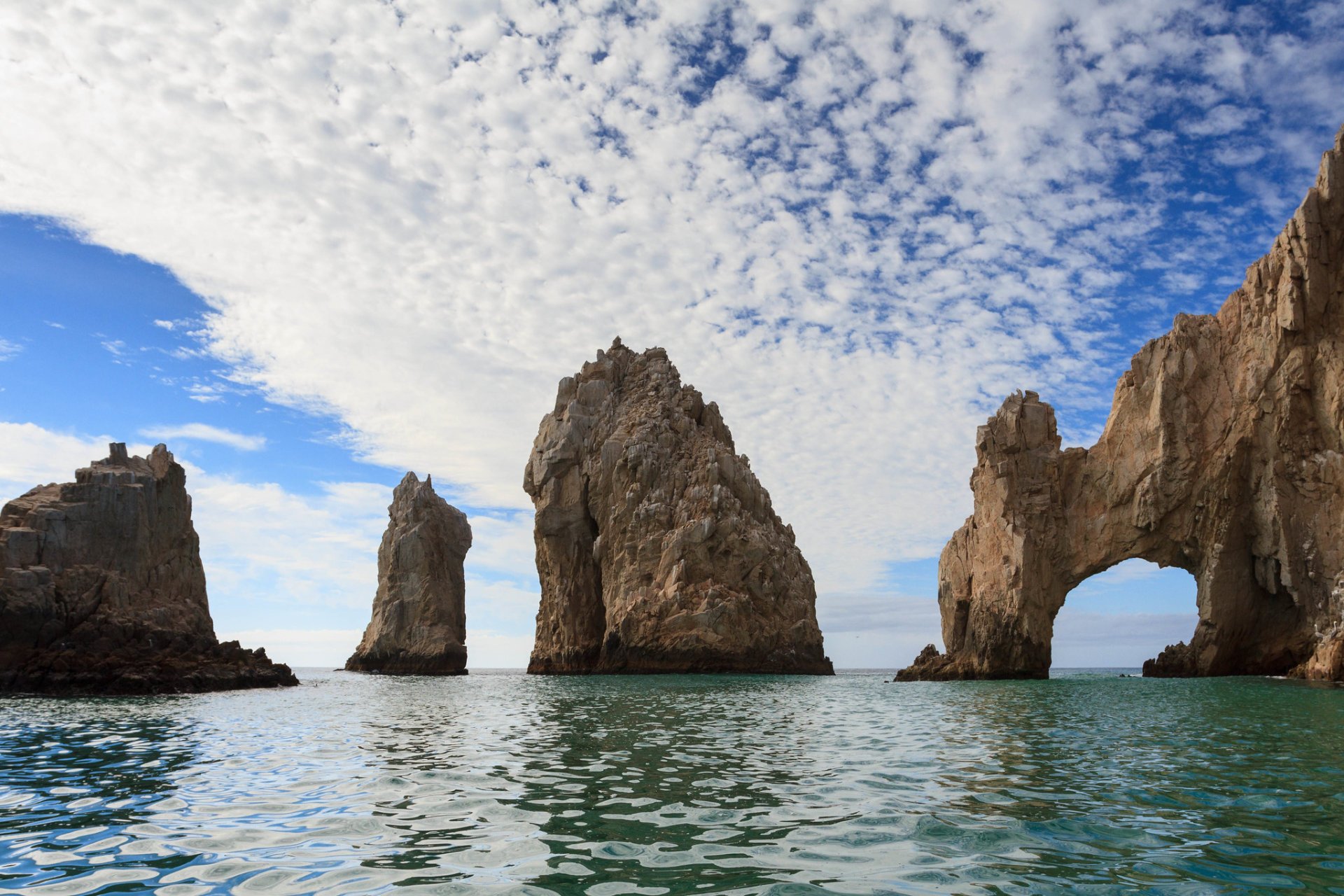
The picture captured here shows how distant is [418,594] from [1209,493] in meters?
73.9

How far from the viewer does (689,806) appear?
34.2 ft

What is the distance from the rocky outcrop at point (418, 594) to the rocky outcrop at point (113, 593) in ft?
101

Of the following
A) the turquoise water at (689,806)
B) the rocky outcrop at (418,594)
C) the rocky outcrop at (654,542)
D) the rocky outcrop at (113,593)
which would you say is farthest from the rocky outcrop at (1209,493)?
the rocky outcrop at (418,594)

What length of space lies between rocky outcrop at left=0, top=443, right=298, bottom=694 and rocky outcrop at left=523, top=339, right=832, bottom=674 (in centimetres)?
2752

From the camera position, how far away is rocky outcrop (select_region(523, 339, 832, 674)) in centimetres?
6994

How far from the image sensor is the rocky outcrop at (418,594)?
293ft

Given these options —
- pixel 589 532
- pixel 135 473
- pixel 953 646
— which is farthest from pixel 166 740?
pixel 589 532

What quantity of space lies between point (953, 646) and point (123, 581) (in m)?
55.4

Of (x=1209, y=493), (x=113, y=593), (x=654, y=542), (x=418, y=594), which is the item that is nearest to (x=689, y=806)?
(x=1209, y=493)

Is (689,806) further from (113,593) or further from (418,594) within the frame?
(418,594)

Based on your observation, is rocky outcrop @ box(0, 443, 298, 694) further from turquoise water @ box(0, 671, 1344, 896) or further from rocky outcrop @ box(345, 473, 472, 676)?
rocky outcrop @ box(345, 473, 472, 676)

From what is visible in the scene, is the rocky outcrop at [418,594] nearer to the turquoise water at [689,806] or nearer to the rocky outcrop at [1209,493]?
the rocky outcrop at [1209,493]

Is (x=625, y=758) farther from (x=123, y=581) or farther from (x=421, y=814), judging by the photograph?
(x=123, y=581)

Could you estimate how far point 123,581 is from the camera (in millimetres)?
51500
